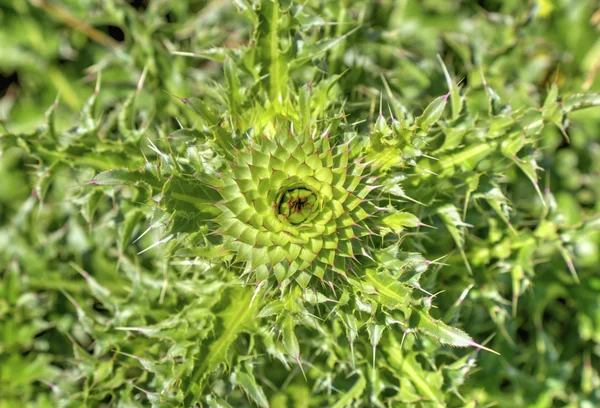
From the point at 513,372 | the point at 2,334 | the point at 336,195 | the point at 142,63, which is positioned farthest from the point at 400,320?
the point at 2,334

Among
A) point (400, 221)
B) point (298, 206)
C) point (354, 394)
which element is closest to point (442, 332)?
point (400, 221)

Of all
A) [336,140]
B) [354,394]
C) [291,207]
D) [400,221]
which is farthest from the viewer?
[354,394]

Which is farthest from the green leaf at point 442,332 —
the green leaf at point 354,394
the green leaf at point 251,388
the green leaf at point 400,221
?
the green leaf at point 251,388

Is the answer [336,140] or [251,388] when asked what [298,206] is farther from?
[251,388]

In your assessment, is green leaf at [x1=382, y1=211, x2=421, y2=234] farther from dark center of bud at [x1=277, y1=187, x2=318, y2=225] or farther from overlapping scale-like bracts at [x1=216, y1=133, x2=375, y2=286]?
dark center of bud at [x1=277, y1=187, x2=318, y2=225]

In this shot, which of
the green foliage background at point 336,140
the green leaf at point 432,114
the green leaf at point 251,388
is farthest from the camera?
the green leaf at point 251,388

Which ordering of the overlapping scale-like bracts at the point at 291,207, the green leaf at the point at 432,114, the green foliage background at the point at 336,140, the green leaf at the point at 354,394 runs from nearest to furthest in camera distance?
the overlapping scale-like bracts at the point at 291,207 < the green leaf at the point at 432,114 < the green foliage background at the point at 336,140 < the green leaf at the point at 354,394

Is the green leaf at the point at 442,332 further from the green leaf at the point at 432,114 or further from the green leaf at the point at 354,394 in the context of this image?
the green leaf at the point at 432,114
